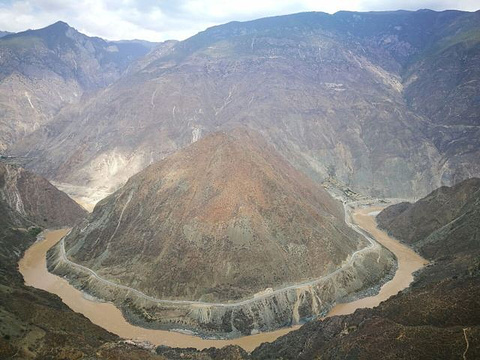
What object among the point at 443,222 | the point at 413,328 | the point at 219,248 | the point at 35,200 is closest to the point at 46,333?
the point at 219,248

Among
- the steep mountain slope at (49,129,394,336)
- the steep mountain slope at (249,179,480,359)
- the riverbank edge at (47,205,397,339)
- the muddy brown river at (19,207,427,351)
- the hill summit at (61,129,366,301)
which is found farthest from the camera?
the hill summit at (61,129,366,301)

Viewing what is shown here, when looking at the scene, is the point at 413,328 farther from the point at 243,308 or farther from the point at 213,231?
the point at 213,231

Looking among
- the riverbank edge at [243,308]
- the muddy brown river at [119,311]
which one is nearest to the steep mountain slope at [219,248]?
the riverbank edge at [243,308]

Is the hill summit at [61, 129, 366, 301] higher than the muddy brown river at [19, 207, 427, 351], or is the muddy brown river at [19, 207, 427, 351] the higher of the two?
the hill summit at [61, 129, 366, 301]

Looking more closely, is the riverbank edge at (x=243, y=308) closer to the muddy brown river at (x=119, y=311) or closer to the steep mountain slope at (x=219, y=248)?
the steep mountain slope at (x=219, y=248)


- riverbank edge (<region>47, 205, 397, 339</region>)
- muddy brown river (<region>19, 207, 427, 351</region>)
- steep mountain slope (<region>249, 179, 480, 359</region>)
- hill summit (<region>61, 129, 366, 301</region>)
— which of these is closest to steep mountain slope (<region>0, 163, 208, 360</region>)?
muddy brown river (<region>19, 207, 427, 351</region>)

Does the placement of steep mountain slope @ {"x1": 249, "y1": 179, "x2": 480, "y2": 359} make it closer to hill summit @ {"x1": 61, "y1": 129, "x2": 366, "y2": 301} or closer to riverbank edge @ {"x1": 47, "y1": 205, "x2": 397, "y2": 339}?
riverbank edge @ {"x1": 47, "y1": 205, "x2": 397, "y2": 339}

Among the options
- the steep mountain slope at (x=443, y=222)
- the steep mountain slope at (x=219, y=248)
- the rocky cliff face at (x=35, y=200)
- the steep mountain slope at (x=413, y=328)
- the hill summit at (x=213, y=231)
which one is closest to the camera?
the steep mountain slope at (x=413, y=328)
